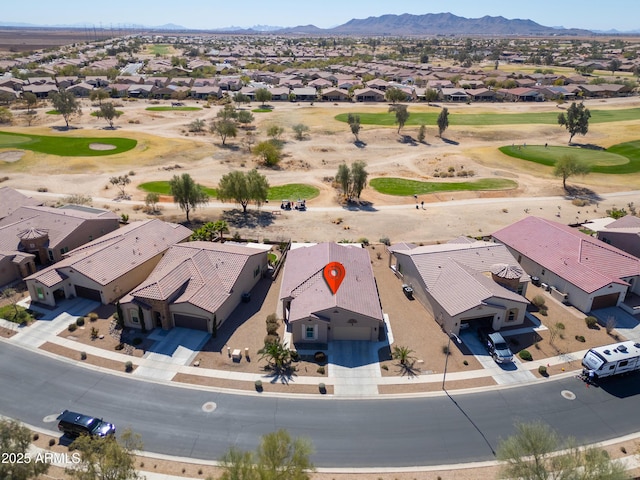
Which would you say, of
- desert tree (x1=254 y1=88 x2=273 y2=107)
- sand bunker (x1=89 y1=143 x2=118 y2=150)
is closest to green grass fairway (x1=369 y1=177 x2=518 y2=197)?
sand bunker (x1=89 y1=143 x2=118 y2=150)

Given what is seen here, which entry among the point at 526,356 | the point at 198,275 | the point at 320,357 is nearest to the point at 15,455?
the point at 320,357

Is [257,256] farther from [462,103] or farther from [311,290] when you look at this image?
[462,103]

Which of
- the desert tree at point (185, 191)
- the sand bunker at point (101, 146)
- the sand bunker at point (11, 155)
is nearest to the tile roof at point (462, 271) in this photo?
the desert tree at point (185, 191)

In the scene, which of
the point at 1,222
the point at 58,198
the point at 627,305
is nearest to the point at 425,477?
the point at 627,305

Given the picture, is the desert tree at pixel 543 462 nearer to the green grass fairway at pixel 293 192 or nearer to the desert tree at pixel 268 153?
the green grass fairway at pixel 293 192

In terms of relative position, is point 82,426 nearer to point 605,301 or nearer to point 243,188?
point 243,188

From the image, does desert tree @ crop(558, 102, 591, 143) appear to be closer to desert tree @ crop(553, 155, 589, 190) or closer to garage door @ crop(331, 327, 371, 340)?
desert tree @ crop(553, 155, 589, 190)
